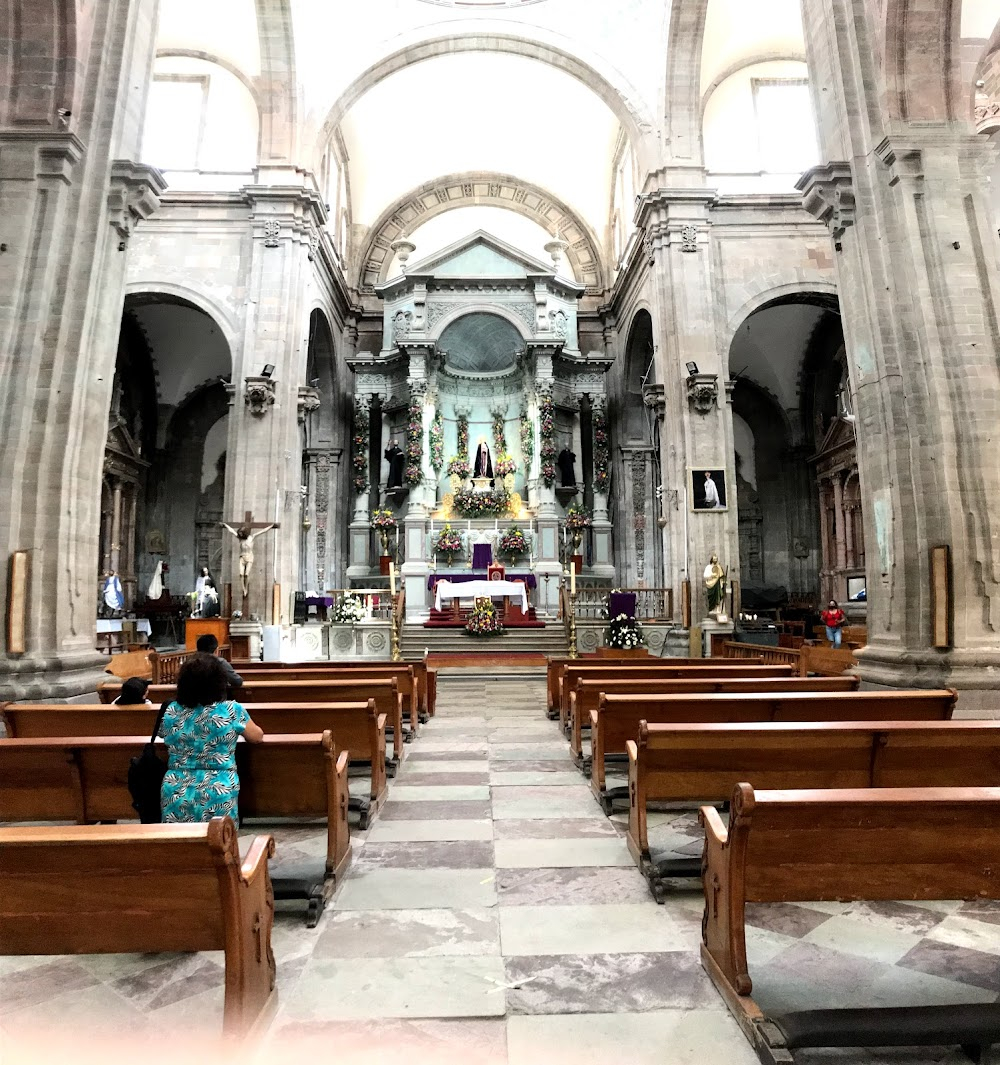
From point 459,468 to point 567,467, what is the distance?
340 cm

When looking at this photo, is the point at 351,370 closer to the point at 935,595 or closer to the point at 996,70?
the point at 996,70

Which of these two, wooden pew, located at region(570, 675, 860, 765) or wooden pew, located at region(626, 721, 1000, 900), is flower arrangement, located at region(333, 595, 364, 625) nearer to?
wooden pew, located at region(570, 675, 860, 765)

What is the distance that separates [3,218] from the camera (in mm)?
7438

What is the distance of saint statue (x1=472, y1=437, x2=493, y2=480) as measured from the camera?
23.7 meters

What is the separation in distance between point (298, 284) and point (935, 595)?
14.4 metres

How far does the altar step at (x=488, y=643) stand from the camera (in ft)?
51.7

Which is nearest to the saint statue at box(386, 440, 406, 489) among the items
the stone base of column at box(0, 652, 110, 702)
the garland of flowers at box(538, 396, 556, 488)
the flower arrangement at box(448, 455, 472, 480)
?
the flower arrangement at box(448, 455, 472, 480)

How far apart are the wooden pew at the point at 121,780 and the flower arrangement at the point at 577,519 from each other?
19.0 meters

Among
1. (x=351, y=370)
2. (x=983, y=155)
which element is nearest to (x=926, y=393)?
(x=983, y=155)

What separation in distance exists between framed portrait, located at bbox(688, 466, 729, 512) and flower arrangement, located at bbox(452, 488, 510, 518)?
8090 millimetres

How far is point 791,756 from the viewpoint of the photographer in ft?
13.9

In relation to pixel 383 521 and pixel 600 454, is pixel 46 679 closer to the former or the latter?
pixel 383 521

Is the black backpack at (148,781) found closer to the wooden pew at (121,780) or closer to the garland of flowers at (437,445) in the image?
the wooden pew at (121,780)

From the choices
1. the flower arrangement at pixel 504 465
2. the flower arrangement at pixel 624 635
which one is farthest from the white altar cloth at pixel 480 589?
the flower arrangement at pixel 504 465
